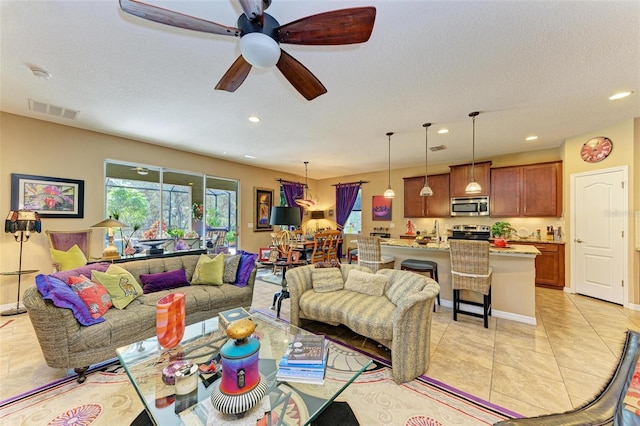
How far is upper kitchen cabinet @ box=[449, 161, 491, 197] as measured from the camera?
5406 millimetres

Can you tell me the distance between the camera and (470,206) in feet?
18.4

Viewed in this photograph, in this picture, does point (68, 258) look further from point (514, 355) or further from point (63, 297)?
point (514, 355)

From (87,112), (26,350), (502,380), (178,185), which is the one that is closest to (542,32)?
(502,380)

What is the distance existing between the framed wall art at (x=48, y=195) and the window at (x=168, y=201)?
1.39 feet

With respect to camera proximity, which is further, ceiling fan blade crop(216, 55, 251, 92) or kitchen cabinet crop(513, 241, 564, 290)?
kitchen cabinet crop(513, 241, 564, 290)

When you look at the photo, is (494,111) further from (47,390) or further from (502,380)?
(47,390)

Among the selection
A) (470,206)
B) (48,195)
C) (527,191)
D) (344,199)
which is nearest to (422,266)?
(470,206)

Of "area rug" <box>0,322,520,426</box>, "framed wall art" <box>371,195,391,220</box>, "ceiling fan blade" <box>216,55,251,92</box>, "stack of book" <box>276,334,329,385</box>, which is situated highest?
"ceiling fan blade" <box>216,55,251,92</box>

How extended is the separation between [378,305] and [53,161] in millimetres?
5124

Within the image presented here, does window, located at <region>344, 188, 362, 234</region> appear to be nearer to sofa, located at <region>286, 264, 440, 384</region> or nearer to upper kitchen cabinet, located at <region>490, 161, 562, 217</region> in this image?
upper kitchen cabinet, located at <region>490, 161, 562, 217</region>

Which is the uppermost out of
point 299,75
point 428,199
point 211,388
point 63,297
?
point 299,75

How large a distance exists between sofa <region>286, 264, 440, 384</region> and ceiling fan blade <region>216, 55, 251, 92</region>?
1948mm

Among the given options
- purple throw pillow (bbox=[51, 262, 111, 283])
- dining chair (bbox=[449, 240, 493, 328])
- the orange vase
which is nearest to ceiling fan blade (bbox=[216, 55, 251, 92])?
the orange vase

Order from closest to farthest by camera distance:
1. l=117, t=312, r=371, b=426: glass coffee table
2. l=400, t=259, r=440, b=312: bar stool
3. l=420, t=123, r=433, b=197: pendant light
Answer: l=117, t=312, r=371, b=426: glass coffee table < l=400, t=259, r=440, b=312: bar stool < l=420, t=123, r=433, b=197: pendant light
